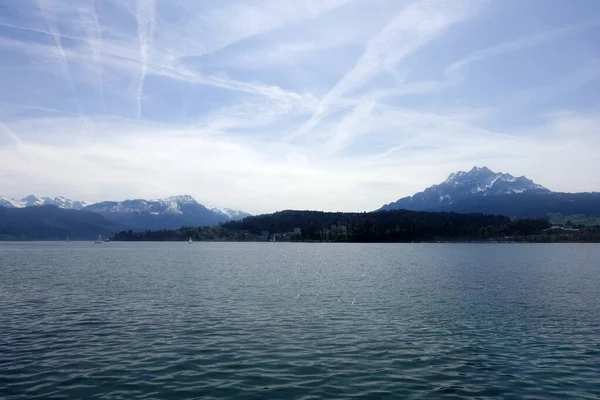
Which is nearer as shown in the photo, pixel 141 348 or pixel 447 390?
pixel 447 390

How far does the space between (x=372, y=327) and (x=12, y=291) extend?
61098 millimetres

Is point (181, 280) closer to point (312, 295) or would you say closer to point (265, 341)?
point (312, 295)

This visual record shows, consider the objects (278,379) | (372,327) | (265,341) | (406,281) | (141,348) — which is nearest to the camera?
(278,379)

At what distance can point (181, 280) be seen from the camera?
91.6 meters

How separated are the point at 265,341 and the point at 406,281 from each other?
5791 cm

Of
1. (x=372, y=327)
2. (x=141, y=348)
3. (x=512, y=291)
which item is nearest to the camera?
(x=141, y=348)

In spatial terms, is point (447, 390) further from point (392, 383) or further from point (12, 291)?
point (12, 291)

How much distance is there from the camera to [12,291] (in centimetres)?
7200

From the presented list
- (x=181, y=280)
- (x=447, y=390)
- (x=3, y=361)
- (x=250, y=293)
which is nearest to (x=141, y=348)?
(x=3, y=361)

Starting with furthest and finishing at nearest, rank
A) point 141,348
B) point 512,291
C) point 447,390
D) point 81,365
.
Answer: point 512,291, point 141,348, point 81,365, point 447,390

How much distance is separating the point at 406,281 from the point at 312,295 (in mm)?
29766

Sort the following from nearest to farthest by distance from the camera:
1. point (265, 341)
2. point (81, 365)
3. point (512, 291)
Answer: point (81, 365) → point (265, 341) → point (512, 291)

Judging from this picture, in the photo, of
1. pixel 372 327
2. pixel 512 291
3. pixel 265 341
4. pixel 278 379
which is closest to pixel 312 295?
pixel 372 327

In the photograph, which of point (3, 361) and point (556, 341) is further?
point (556, 341)
